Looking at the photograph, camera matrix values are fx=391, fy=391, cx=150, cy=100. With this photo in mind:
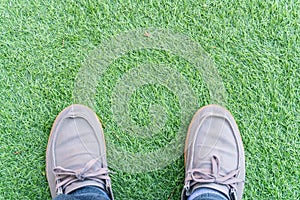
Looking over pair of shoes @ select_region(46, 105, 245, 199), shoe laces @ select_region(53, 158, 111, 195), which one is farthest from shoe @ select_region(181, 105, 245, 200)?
shoe laces @ select_region(53, 158, 111, 195)

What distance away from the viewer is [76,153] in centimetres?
118

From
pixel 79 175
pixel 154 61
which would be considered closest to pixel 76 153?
pixel 79 175

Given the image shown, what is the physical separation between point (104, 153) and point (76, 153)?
85 mm

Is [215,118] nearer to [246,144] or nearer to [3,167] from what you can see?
[246,144]

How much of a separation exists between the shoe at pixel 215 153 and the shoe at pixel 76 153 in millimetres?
259

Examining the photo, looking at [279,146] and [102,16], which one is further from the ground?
[102,16]

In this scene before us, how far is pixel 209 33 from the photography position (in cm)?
118

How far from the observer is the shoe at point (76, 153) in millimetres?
1155

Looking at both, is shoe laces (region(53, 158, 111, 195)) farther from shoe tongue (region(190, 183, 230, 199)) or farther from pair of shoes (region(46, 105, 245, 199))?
shoe tongue (region(190, 183, 230, 199))

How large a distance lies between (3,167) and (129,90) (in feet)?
1.44

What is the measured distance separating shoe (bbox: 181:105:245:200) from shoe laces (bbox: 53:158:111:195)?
24 centimetres

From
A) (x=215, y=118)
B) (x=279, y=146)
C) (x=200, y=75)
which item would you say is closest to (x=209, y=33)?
(x=200, y=75)

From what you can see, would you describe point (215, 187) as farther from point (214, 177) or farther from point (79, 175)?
point (79, 175)

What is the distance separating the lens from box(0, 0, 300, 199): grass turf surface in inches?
45.8
